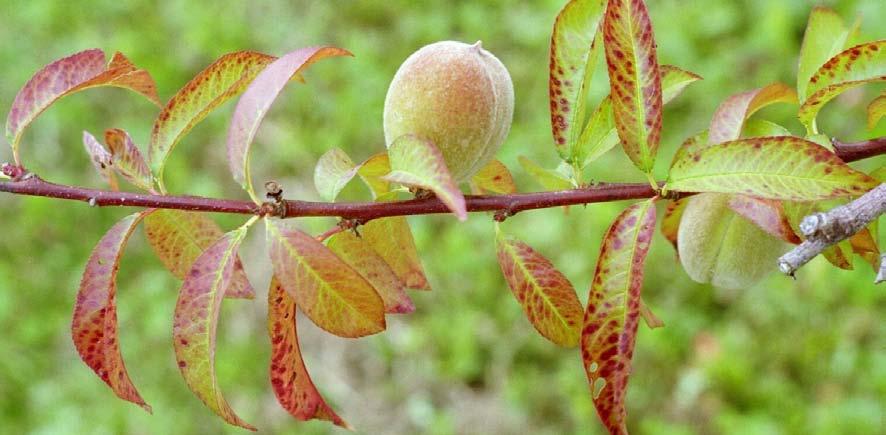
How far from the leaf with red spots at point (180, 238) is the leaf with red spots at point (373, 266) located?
12cm

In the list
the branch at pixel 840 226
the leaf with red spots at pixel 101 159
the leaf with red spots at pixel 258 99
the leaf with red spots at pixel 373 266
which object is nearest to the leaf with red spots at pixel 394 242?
the leaf with red spots at pixel 373 266

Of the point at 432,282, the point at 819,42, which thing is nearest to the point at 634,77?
the point at 819,42

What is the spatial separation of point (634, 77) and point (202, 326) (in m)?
0.43

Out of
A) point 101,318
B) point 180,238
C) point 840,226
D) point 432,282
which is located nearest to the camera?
point 840,226

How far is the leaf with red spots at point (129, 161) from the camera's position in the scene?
814 mm

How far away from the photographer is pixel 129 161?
0.82 m

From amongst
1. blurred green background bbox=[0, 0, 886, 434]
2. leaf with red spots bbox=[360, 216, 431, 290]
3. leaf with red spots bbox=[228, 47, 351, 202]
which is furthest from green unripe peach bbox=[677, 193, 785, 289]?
blurred green background bbox=[0, 0, 886, 434]

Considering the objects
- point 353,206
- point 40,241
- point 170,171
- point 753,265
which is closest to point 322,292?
point 353,206

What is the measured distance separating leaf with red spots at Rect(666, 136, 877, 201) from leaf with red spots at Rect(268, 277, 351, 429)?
1.19 feet

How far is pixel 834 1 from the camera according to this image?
96.2 inches

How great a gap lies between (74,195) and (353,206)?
25 cm

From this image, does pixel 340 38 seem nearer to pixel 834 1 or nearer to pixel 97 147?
pixel 834 1

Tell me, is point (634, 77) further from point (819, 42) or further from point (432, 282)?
point (432, 282)

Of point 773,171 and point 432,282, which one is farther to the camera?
point 432,282
